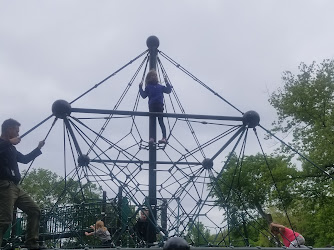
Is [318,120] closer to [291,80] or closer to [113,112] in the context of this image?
[291,80]

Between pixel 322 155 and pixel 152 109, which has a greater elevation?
pixel 322 155

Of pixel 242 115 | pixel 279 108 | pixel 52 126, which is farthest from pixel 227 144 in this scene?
pixel 279 108

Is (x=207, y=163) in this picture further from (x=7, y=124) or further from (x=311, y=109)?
(x=311, y=109)

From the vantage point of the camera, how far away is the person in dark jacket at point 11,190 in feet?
16.7

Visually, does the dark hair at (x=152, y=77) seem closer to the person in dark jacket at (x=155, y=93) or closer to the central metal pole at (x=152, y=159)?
the person in dark jacket at (x=155, y=93)

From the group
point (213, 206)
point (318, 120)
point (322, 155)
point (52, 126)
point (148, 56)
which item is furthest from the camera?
point (318, 120)

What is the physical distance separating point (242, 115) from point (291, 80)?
65.1 feet

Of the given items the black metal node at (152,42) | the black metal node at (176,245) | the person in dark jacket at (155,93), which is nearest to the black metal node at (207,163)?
the person in dark jacket at (155,93)

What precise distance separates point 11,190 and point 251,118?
3.33 metres

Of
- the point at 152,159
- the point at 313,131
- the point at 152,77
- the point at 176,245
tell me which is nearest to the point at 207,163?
the point at 152,159

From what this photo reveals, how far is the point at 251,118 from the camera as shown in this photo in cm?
677

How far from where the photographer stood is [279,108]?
2575 cm

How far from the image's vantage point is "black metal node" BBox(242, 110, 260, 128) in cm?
676

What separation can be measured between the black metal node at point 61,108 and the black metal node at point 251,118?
2401mm
